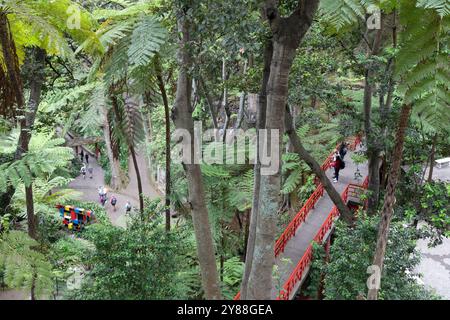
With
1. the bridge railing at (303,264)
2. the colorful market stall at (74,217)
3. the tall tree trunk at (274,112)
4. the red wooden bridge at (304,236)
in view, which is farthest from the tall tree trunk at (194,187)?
the colorful market stall at (74,217)

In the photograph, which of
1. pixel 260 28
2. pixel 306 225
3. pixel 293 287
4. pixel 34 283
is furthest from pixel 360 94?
pixel 34 283

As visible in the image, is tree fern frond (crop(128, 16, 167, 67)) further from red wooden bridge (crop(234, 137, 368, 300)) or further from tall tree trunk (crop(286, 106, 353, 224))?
red wooden bridge (crop(234, 137, 368, 300))

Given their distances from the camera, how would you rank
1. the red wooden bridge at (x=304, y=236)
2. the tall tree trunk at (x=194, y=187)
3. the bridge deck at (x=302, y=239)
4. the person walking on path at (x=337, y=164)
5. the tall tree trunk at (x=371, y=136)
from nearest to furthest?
1. the tall tree trunk at (x=194, y=187)
2. the tall tree trunk at (x=371, y=136)
3. the red wooden bridge at (x=304, y=236)
4. the bridge deck at (x=302, y=239)
5. the person walking on path at (x=337, y=164)

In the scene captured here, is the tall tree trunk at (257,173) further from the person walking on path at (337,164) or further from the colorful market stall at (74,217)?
the colorful market stall at (74,217)

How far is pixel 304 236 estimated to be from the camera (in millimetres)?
8992

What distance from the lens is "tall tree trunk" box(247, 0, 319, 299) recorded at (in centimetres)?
288

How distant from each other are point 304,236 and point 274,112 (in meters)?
6.44

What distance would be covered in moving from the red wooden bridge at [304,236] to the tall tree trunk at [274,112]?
338cm

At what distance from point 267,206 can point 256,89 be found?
261cm

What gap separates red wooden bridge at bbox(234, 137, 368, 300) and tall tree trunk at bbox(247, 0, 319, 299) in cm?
338

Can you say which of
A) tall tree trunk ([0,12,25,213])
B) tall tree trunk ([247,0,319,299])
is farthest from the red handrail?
tall tree trunk ([0,12,25,213])

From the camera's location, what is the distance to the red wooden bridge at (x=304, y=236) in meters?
7.50

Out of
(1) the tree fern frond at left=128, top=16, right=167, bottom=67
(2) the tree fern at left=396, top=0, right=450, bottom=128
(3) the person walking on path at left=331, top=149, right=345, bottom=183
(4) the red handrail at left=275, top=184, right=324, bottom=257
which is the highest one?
(1) the tree fern frond at left=128, top=16, right=167, bottom=67

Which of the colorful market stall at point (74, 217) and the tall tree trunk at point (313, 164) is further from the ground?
the tall tree trunk at point (313, 164)
